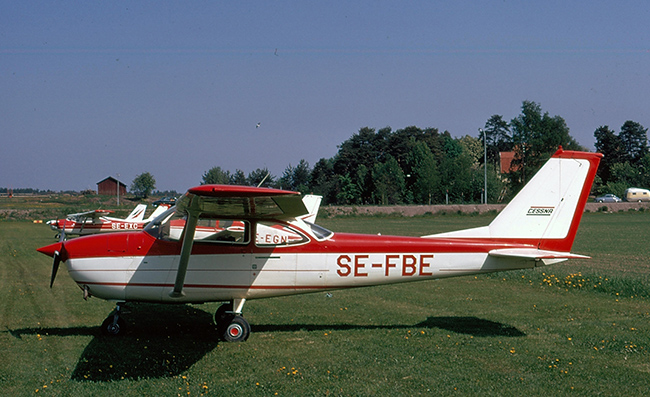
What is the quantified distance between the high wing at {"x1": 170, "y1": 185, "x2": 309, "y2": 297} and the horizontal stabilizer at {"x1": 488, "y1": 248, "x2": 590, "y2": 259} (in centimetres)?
287

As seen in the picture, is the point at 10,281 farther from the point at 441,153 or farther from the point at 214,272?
the point at 441,153

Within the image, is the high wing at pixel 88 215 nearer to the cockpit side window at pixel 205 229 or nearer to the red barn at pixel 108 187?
the cockpit side window at pixel 205 229

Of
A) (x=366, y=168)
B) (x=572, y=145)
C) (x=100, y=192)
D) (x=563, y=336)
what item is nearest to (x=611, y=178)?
(x=572, y=145)

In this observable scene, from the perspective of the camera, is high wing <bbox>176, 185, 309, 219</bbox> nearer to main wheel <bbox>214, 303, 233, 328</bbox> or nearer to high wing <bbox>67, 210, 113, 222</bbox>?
main wheel <bbox>214, 303, 233, 328</bbox>

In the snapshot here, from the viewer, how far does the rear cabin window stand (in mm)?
7575

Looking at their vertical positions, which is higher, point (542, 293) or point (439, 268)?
point (439, 268)

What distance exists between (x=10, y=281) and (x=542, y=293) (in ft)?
41.1

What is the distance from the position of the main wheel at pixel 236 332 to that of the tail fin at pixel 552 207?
11.1 ft

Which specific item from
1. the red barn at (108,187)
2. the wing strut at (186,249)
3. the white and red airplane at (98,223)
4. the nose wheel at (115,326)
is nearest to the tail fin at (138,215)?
the white and red airplane at (98,223)

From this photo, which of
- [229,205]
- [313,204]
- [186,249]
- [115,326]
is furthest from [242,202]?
[313,204]

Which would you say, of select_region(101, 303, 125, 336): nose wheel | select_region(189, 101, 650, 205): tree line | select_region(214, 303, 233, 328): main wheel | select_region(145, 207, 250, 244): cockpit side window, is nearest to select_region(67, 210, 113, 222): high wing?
select_region(189, 101, 650, 205): tree line

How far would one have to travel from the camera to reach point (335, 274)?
7.72 meters

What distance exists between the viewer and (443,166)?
7138cm

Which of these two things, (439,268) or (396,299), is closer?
(439,268)
